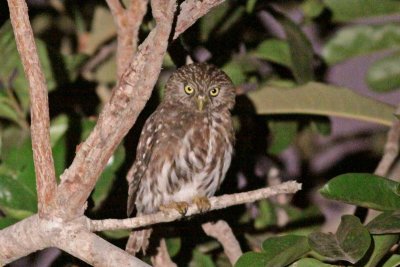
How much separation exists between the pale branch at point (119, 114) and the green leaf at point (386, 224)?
2.13 ft

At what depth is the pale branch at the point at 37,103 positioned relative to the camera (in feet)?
6.02

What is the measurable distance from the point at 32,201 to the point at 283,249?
84 cm

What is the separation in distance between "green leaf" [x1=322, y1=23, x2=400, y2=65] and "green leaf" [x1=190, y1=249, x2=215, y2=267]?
91 cm

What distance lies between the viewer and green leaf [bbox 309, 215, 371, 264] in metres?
1.86

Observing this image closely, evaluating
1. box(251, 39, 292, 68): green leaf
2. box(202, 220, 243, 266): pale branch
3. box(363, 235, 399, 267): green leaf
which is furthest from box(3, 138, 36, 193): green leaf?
box(363, 235, 399, 267): green leaf

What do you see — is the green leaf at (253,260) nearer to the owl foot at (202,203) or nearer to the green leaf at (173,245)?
the owl foot at (202,203)

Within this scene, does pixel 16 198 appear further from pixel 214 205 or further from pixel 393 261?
pixel 393 261

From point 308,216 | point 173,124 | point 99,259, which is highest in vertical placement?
point 173,124

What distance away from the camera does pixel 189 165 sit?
2895 mm

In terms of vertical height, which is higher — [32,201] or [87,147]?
[87,147]

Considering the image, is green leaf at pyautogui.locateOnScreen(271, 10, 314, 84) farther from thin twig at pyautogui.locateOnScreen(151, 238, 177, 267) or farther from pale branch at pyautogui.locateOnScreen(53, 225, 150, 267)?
pale branch at pyautogui.locateOnScreen(53, 225, 150, 267)

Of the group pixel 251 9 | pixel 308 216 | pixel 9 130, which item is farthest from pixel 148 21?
pixel 308 216

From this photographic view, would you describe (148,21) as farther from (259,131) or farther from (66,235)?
(66,235)

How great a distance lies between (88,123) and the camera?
2646 millimetres
